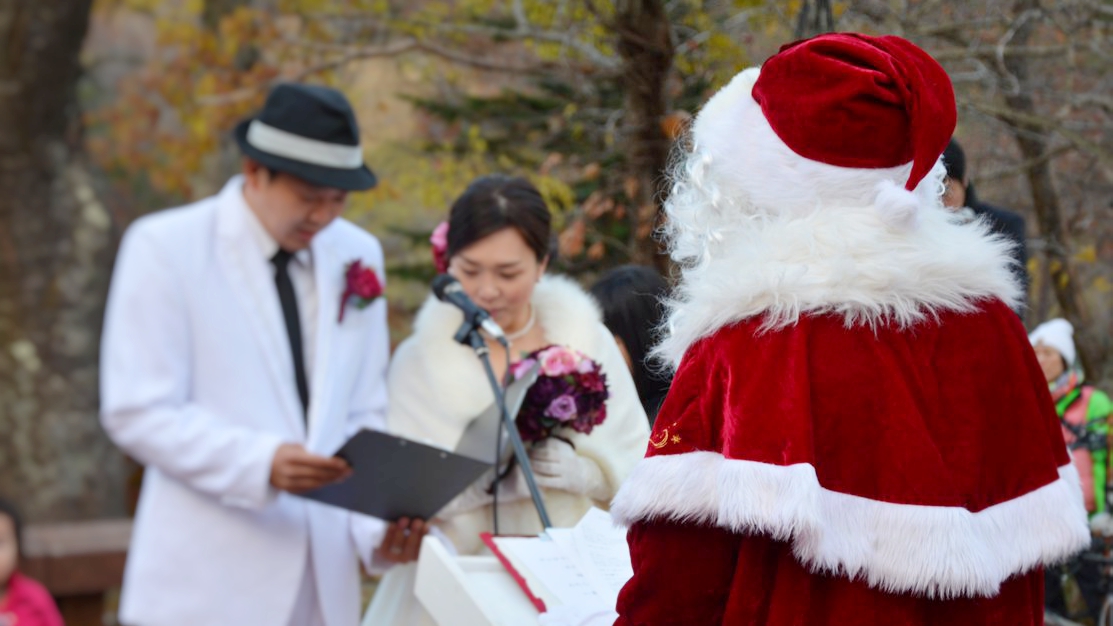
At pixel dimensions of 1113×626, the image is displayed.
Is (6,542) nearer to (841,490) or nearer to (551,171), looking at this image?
(841,490)

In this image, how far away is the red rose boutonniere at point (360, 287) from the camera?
322cm

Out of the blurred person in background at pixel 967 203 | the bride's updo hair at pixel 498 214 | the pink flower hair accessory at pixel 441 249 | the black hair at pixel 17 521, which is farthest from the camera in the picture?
the black hair at pixel 17 521

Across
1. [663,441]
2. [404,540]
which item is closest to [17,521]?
A: [404,540]

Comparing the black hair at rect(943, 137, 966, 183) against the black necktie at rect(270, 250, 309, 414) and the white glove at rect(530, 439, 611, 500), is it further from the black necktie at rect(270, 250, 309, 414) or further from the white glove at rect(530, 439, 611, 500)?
the black necktie at rect(270, 250, 309, 414)

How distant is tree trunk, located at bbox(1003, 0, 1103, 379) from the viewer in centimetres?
547

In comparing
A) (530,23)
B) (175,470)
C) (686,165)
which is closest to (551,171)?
(530,23)

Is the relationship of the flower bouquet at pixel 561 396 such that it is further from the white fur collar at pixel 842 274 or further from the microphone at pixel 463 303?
the white fur collar at pixel 842 274

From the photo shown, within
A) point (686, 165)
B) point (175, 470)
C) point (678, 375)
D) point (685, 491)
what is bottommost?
point (175, 470)

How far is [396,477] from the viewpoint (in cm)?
296

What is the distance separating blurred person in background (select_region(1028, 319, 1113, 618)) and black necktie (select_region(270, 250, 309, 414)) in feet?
12.3

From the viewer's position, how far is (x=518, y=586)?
2.48 meters

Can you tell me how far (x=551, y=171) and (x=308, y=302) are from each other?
456cm

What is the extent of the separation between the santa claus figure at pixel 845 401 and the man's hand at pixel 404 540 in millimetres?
1423

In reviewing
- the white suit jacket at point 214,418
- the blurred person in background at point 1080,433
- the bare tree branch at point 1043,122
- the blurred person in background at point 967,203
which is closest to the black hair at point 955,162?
the blurred person in background at point 967,203
